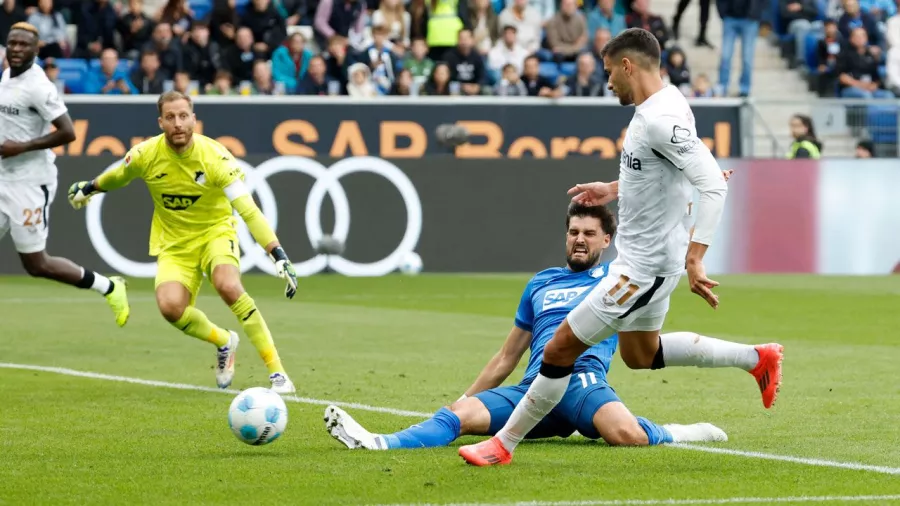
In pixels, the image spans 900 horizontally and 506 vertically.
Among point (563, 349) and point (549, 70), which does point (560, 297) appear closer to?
point (563, 349)

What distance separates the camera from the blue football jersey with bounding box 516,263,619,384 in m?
8.02

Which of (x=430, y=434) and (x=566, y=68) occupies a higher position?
(x=430, y=434)

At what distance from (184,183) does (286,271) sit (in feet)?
5.42

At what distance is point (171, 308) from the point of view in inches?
413

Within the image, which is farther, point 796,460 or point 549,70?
point 549,70

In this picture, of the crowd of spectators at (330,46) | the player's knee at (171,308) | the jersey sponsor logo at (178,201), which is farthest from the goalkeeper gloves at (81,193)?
the crowd of spectators at (330,46)

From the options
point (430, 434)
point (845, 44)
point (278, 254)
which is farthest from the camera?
point (845, 44)

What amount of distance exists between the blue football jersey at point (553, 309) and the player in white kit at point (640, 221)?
2.41ft

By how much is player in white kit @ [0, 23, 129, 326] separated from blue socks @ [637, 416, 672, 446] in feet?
19.4

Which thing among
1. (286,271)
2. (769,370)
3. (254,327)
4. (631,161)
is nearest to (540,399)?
(631,161)

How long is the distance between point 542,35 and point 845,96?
5.15 meters

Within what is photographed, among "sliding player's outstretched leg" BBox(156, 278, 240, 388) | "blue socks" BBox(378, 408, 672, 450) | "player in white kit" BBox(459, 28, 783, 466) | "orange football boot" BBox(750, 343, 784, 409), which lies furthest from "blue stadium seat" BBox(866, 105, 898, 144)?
"player in white kit" BBox(459, 28, 783, 466)

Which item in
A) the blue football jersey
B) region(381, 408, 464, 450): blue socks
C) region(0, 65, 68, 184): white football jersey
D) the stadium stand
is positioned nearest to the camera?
region(381, 408, 464, 450): blue socks

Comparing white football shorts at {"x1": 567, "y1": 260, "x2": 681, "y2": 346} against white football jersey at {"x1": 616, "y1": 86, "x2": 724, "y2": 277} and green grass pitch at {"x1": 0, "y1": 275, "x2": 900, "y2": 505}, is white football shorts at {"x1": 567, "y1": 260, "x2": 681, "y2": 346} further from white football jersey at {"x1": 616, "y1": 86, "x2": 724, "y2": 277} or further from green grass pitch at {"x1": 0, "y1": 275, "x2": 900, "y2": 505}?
green grass pitch at {"x1": 0, "y1": 275, "x2": 900, "y2": 505}
